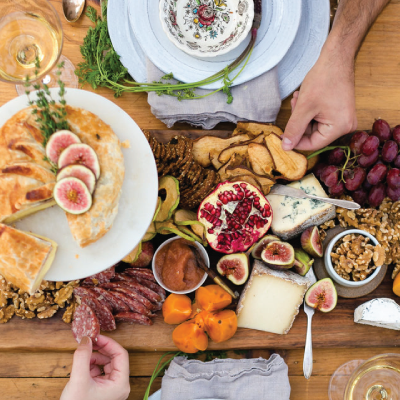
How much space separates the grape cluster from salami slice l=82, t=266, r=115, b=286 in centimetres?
110

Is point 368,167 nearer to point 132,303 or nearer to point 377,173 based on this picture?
point 377,173

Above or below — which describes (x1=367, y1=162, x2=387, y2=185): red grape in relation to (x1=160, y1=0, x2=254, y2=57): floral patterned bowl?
below

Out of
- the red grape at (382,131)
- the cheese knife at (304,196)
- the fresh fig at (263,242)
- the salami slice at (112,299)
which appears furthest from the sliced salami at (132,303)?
the red grape at (382,131)

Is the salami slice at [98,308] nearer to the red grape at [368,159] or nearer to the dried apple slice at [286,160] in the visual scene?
the dried apple slice at [286,160]

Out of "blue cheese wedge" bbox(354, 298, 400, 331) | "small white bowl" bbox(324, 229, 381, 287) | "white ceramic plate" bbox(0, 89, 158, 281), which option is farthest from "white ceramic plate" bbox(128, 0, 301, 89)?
"blue cheese wedge" bbox(354, 298, 400, 331)

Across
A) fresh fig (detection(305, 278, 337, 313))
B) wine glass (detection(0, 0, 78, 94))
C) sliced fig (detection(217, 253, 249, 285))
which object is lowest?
fresh fig (detection(305, 278, 337, 313))

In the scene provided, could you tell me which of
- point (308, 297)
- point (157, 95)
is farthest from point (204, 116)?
point (308, 297)

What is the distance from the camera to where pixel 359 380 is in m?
1.89

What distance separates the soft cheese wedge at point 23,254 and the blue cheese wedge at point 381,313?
1421 millimetres

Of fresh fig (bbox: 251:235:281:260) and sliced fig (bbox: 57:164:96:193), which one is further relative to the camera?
fresh fig (bbox: 251:235:281:260)

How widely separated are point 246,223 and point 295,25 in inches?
36.4

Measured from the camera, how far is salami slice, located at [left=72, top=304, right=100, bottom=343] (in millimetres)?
1740

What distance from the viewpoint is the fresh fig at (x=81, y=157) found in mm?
1336

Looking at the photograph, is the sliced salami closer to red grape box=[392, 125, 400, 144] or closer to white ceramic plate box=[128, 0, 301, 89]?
white ceramic plate box=[128, 0, 301, 89]
